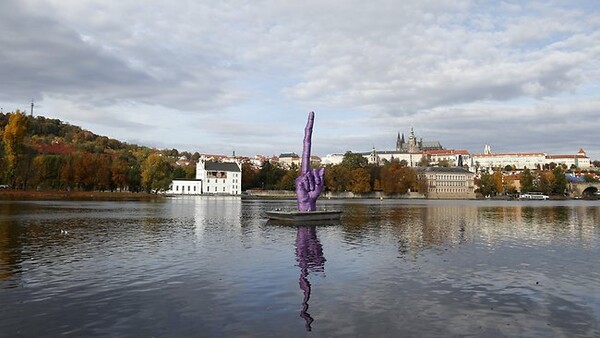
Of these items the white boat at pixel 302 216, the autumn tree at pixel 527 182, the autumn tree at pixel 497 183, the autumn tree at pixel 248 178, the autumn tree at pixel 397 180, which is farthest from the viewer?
the autumn tree at pixel 497 183

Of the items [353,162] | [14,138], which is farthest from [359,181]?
[14,138]

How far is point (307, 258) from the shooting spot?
75.5 ft

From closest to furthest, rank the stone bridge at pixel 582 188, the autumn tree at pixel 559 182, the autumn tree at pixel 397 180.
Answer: the autumn tree at pixel 397 180 → the autumn tree at pixel 559 182 → the stone bridge at pixel 582 188

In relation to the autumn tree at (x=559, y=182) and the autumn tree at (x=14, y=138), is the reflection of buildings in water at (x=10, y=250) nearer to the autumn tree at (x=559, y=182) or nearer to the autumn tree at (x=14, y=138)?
the autumn tree at (x=14, y=138)

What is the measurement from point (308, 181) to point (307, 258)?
23.5 metres

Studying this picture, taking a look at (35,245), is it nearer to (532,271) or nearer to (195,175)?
(532,271)

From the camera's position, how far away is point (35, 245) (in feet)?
82.4

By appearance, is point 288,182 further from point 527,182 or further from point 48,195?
point 527,182

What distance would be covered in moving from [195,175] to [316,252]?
13726 cm

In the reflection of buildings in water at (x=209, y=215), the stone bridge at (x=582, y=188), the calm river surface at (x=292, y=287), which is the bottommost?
the calm river surface at (x=292, y=287)

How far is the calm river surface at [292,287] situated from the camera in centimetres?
1205

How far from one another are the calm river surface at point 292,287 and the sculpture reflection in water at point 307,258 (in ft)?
0.26

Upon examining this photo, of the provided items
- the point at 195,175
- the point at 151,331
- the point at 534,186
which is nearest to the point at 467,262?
the point at 151,331

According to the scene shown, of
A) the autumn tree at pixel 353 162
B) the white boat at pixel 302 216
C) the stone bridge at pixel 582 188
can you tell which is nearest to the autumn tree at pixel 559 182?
the stone bridge at pixel 582 188
